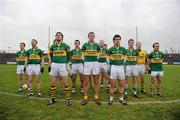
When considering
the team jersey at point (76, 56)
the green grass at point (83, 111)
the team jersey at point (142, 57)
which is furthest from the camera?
the team jersey at point (142, 57)

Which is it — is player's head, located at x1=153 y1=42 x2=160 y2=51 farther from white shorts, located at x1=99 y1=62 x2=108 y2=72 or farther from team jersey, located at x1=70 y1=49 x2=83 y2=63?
team jersey, located at x1=70 y1=49 x2=83 y2=63

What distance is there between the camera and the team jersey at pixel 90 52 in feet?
42.9

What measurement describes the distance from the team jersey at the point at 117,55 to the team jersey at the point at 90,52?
690mm

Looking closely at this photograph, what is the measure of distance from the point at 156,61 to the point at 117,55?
3001 millimetres

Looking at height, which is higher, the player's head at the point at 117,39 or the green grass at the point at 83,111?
the player's head at the point at 117,39

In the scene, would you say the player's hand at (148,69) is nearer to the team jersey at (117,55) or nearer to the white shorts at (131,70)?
the white shorts at (131,70)

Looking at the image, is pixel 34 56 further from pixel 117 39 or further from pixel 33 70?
pixel 117 39

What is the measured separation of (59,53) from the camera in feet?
42.9

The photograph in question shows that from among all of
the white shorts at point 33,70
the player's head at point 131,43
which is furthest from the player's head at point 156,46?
the white shorts at point 33,70

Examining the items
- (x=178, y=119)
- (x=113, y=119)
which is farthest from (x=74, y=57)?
(x=178, y=119)

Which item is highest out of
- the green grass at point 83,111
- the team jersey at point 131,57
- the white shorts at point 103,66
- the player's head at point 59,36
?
the player's head at point 59,36

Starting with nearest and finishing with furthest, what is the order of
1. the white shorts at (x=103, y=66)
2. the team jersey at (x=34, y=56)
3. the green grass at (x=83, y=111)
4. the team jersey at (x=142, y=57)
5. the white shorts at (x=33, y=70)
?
the green grass at (x=83, y=111) < the white shorts at (x=33, y=70) < the team jersey at (x=34, y=56) < the white shorts at (x=103, y=66) < the team jersey at (x=142, y=57)

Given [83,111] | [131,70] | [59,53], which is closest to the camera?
[83,111]

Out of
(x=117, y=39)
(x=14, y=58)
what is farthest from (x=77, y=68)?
(x=14, y=58)
